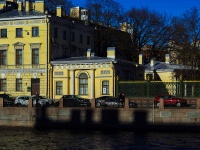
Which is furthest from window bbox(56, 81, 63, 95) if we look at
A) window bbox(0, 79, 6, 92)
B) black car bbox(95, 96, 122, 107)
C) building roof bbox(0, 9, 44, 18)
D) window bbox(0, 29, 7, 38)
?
black car bbox(95, 96, 122, 107)

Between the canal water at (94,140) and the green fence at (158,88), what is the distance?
33.6 ft

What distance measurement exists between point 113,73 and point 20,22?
11.6 metres

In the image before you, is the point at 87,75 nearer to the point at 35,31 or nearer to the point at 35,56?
the point at 35,56

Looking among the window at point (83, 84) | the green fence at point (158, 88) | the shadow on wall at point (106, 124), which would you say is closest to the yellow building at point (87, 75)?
the window at point (83, 84)

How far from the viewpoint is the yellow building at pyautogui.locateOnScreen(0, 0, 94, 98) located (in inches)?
2088

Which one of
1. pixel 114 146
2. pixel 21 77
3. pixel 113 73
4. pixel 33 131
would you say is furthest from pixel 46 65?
pixel 114 146

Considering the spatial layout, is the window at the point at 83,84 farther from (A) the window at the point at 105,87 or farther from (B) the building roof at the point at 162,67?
(B) the building roof at the point at 162,67

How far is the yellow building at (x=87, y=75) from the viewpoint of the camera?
5105 centimetres

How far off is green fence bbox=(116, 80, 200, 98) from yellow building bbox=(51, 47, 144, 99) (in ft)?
7.14

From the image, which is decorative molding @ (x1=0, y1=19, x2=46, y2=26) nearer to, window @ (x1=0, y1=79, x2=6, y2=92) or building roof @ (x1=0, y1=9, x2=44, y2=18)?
building roof @ (x1=0, y1=9, x2=44, y2=18)

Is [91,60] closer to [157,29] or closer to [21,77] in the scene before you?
[21,77]

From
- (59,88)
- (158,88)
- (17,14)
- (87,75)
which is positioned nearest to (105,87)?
(87,75)

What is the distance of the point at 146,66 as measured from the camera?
6241cm

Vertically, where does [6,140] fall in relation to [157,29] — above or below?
below
